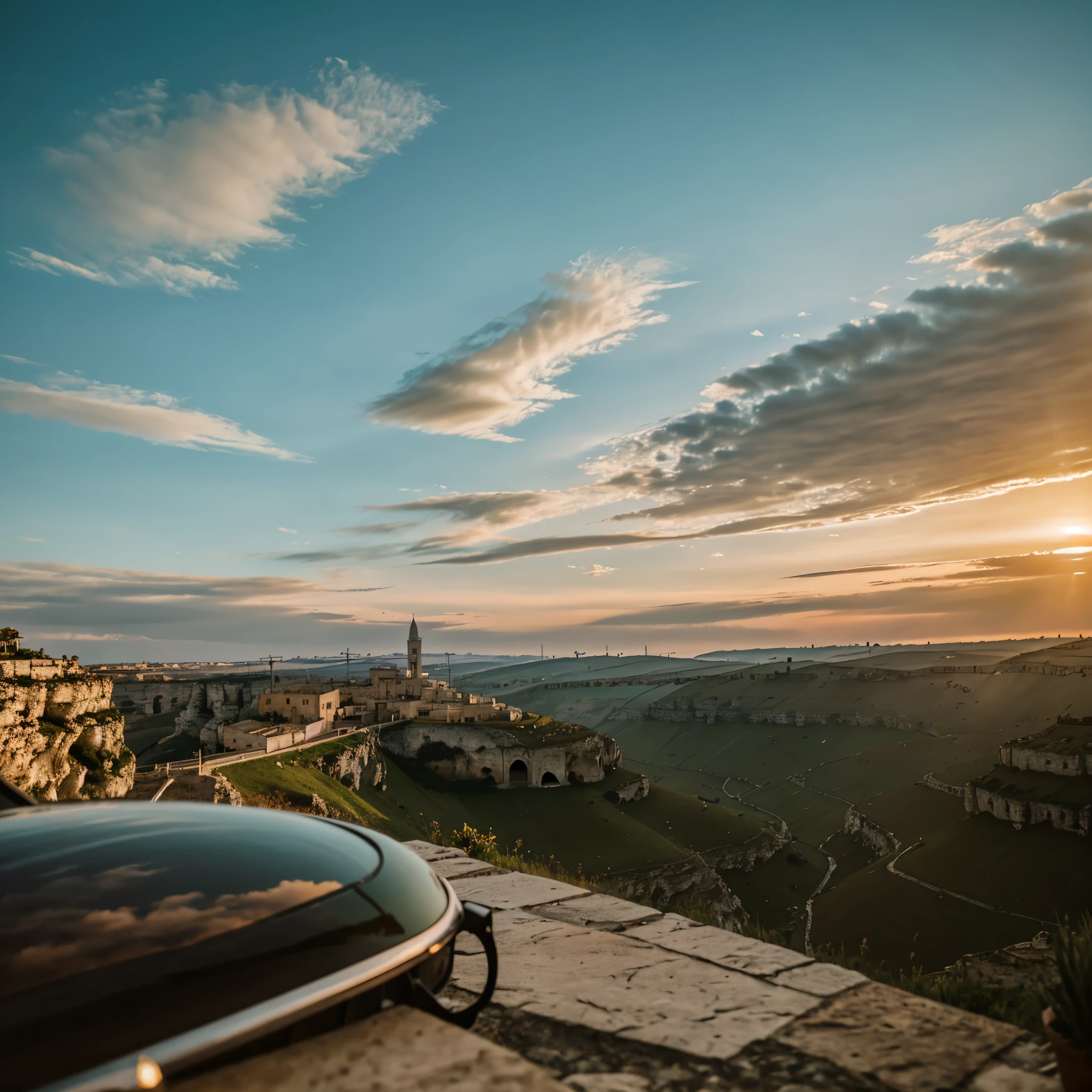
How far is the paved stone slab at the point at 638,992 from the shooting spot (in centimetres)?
297

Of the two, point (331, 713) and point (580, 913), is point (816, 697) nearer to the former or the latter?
point (331, 713)

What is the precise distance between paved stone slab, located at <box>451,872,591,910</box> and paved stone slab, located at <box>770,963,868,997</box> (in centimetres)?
255

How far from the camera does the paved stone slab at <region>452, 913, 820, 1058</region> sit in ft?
9.76

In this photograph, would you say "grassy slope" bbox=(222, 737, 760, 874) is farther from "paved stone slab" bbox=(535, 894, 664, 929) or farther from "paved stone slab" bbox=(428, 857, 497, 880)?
"paved stone slab" bbox=(535, 894, 664, 929)

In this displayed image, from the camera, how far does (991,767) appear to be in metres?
98.3

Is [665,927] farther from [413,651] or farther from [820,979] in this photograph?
[413,651]

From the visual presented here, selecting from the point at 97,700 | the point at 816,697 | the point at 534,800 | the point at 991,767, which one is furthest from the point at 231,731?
the point at 816,697

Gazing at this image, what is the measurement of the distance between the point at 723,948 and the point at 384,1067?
3.24m

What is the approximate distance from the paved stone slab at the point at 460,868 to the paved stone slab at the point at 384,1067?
16.5 ft

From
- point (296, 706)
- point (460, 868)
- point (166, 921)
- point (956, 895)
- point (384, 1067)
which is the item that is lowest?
point (956, 895)

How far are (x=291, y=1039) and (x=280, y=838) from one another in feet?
3.69

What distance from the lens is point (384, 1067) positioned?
6.10 ft

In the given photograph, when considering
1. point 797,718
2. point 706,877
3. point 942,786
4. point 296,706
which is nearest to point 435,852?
point 706,877

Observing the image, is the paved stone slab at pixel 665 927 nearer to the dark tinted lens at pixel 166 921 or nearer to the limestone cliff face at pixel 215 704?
the dark tinted lens at pixel 166 921
